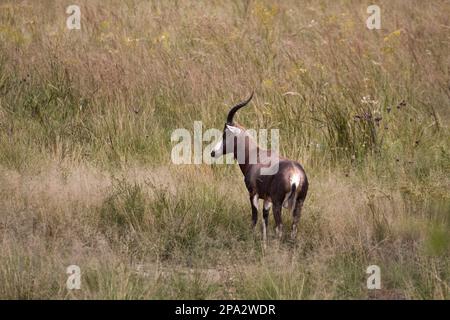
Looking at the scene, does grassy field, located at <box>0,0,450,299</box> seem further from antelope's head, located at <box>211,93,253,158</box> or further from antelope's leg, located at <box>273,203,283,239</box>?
antelope's head, located at <box>211,93,253,158</box>

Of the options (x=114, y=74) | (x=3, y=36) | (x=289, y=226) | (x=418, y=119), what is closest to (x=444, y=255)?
(x=289, y=226)

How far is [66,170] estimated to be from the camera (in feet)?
27.3

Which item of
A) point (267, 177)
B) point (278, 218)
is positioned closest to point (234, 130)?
point (267, 177)

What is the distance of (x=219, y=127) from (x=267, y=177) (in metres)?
2.87

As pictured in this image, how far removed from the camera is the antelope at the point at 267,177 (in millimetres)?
6750

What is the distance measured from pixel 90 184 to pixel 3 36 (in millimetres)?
4550

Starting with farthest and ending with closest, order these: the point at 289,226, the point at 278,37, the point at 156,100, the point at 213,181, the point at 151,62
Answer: the point at 278,37 < the point at 151,62 < the point at 156,100 < the point at 213,181 < the point at 289,226

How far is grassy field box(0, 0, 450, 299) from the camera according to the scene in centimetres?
643

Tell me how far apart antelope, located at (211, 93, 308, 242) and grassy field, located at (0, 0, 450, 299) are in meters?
0.30

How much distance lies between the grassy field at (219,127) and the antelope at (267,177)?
30 centimetres

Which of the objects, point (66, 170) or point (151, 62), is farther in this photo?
point (151, 62)

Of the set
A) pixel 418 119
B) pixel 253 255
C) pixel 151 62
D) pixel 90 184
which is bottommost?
pixel 253 255

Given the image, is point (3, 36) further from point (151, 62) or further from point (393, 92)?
point (393, 92)

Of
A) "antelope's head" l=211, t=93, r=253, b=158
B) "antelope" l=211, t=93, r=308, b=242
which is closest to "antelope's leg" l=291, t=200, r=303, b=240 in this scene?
"antelope" l=211, t=93, r=308, b=242
